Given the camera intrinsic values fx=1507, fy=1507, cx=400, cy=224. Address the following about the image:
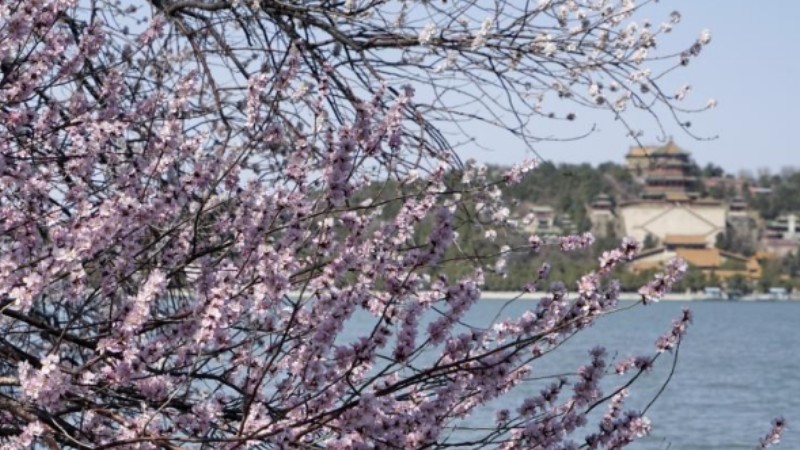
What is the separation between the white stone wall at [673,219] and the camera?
422 feet

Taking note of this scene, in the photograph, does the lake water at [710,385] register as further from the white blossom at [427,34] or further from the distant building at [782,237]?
the distant building at [782,237]

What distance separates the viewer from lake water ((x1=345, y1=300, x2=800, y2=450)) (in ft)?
81.8

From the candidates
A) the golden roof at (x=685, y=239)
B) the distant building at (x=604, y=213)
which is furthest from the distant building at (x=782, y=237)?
the distant building at (x=604, y=213)

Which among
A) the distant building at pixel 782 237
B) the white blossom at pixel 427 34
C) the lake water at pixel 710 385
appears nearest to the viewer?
the white blossom at pixel 427 34

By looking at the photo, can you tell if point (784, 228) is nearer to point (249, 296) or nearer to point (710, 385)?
point (710, 385)

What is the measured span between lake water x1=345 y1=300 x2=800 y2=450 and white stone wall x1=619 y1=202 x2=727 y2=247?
49.3 meters

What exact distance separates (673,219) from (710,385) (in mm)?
95131

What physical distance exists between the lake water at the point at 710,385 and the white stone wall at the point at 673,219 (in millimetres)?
49296

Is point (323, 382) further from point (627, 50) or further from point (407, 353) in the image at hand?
point (627, 50)

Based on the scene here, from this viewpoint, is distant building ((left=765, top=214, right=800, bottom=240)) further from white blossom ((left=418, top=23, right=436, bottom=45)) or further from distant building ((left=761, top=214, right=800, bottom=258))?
white blossom ((left=418, top=23, right=436, bottom=45))

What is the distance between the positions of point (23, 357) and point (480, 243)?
2.92 m

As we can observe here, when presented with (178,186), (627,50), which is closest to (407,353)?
(178,186)

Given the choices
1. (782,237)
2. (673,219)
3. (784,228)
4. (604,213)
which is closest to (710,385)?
(604,213)

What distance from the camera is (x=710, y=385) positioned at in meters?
38.0
